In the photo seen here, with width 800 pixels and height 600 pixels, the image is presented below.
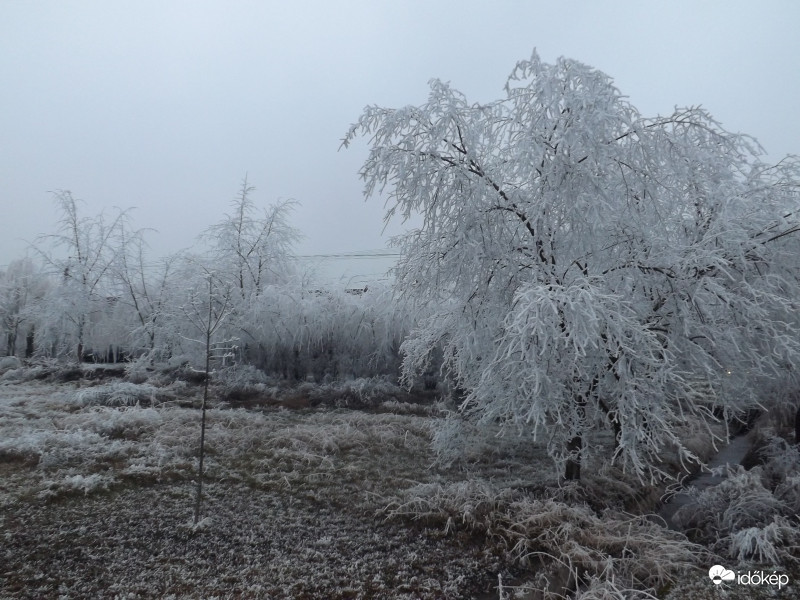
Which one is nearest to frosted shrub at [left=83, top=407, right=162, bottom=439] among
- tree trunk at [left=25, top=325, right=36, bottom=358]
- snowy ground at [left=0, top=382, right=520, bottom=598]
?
snowy ground at [left=0, top=382, right=520, bottom=598]

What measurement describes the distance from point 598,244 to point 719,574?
138 inches

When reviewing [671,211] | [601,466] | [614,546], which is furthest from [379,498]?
[671,211]

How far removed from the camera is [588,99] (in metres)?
5.61

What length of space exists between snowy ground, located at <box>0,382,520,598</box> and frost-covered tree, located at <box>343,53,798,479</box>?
1.87 m

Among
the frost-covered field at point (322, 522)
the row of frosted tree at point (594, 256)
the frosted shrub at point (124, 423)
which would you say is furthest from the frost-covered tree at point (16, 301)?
the row of frosted tree at point (594, 256)

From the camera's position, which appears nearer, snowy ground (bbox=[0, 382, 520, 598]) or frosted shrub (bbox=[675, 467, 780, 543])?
snowy ground (bbox=[0, 382, 520, 598])

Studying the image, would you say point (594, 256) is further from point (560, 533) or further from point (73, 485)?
point (73, 485)

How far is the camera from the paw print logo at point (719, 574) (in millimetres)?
4582

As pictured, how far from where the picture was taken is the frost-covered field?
14.6ft

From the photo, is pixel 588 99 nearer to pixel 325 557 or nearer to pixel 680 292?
pixel 680 292

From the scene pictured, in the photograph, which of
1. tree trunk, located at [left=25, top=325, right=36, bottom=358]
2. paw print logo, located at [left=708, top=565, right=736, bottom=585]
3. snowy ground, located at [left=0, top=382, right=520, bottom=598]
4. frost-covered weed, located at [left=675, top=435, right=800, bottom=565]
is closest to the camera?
snowy ground, located at [left=0, top=382, right=520, bottom=598]

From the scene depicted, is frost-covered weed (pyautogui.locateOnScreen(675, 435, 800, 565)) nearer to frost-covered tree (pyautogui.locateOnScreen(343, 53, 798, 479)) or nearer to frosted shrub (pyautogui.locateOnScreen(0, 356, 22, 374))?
frost-covered tree (pyautogui.locateOnScreen(343, 53, 798, 479))

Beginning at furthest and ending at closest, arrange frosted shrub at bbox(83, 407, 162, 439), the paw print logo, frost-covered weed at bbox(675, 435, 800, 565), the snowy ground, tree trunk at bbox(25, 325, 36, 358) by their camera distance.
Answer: tree trunk at bbox(25, 325, 36, 358) → frosted shrub at bbox(83, 407, 162, 439) → frost-covered weed at bbox(675, 435, 800, 565) → the paw print logo → the snowy ground

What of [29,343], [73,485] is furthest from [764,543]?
[29,343]
